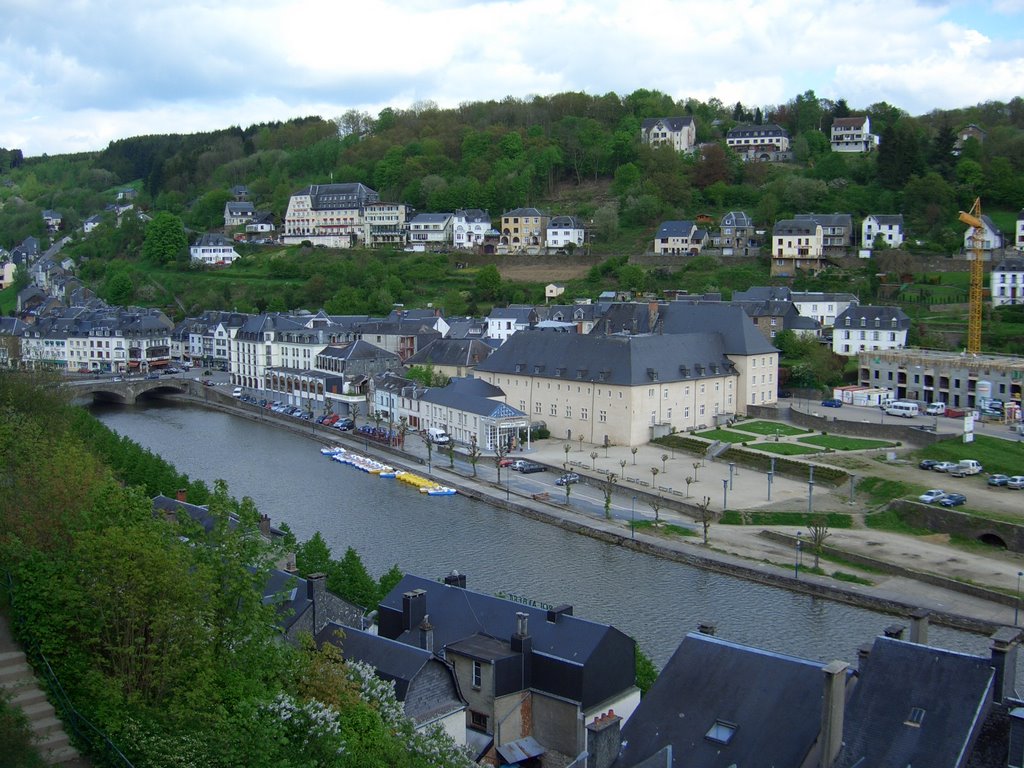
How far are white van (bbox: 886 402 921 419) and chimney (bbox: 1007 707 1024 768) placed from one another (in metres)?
26.3

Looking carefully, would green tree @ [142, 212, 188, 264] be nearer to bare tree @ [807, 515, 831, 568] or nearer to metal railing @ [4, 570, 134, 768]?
bare tree @ [807, 515, 831, 568]

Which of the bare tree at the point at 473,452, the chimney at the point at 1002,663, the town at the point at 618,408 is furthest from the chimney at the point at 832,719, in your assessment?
the bare tree at the point at 473,452

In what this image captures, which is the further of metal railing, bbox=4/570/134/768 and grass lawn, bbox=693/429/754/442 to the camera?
grass lawn, bbox=693/429/754/442

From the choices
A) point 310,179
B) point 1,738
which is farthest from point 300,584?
point 310,179

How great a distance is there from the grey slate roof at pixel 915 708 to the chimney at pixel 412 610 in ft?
19.4

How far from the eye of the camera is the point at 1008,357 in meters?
36.8

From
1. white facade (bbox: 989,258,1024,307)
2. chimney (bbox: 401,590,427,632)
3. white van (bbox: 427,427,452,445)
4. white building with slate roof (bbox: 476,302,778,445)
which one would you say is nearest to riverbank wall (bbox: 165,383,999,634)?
white van (bbox: 427,427,452,445)

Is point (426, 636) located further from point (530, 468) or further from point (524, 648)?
point (530, 468)

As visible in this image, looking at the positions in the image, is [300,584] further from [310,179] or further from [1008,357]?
[310,179]

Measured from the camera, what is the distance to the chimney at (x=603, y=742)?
399 inches

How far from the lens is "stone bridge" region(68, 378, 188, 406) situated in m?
47.4

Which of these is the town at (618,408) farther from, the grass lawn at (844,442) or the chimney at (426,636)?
the grass lawn at (844,442)

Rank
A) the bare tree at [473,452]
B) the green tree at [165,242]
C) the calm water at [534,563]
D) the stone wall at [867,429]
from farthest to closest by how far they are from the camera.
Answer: the green tree at [165,242] < the bare tree at [473,452] < the stone wall at [867,429] < the calm water at [534,563]

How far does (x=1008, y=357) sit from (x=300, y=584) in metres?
29.4
